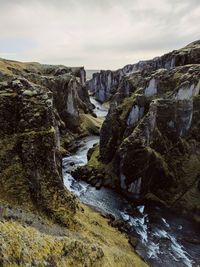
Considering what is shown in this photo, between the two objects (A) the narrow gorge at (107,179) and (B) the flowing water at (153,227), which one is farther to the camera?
(B) the flowing water at (153,227)

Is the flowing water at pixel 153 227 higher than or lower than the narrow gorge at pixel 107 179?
lower

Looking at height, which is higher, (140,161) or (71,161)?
(140,161)

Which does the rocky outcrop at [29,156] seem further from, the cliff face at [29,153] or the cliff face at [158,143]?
the cliff face at [158,143]

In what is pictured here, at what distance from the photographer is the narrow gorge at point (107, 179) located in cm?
3697

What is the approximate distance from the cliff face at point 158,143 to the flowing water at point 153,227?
501 cm

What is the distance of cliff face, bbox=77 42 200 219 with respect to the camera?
74.1 m

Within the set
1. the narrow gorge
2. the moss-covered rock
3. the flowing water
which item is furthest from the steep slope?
the moss-covered rock

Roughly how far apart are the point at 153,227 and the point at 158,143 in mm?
23911

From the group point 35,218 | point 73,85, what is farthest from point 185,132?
point 73,85

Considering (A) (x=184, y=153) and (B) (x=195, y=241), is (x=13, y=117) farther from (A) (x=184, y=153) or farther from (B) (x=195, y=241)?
(A) (x=184, y=153)

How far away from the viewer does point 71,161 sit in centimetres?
9531

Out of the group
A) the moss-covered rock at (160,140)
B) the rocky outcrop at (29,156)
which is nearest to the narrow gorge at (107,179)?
the rocky outcrop at (29,156)

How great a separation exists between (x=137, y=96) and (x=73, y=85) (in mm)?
51352

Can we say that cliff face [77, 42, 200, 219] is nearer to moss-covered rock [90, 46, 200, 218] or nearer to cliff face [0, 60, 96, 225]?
moss-covered rock [90, 46, 200, 218]
